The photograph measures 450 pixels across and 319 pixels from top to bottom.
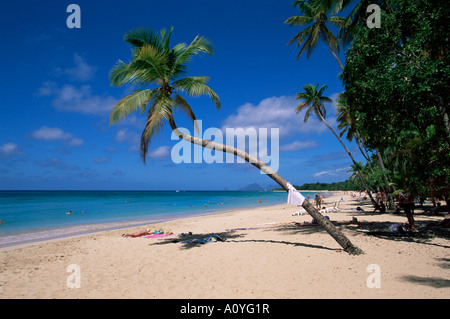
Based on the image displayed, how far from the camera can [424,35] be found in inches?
243

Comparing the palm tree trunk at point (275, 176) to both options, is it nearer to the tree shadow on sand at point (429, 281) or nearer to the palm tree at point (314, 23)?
the tree shadow on sand at point (429, 281)

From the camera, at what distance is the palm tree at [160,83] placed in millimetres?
7388

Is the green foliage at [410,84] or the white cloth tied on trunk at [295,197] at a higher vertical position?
the green foliage at [410,84]

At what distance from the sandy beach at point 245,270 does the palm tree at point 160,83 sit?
1.61 m

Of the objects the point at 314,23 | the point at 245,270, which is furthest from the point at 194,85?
the point at 314,23

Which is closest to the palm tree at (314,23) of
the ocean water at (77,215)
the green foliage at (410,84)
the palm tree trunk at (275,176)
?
the green foliage at (410,84)

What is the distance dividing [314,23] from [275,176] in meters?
13.1

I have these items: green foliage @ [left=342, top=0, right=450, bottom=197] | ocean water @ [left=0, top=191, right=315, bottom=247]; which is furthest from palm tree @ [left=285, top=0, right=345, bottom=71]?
ocean water @ [left=0, top=191, right=315, bottom=247]

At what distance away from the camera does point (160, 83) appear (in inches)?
323

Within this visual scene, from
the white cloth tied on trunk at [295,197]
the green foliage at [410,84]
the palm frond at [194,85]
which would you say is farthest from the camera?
the palm frond at [194,85]

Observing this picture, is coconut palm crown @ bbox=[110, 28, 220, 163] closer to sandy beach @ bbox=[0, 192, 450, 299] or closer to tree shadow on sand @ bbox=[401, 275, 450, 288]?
sandy beach @ bbox=[0, 192, 450, 299]
